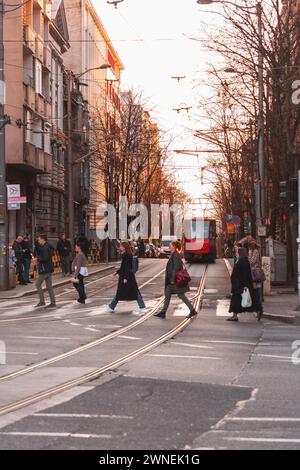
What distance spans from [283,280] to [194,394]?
23483mm

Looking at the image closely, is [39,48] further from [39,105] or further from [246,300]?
[246,300]

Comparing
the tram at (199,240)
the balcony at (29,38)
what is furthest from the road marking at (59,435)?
the tram at (199,240)

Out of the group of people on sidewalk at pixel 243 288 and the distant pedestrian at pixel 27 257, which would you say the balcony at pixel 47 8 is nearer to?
the distant pedestrian at pixel 27 257

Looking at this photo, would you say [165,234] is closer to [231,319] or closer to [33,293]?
[33,293]

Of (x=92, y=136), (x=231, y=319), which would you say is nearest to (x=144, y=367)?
(x=231, y=319)

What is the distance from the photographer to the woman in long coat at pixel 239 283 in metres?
20.1

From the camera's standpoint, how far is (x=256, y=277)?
2106 cm

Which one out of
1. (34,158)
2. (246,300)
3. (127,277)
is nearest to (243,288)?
(246,300)

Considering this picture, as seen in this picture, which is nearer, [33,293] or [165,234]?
[33,293]

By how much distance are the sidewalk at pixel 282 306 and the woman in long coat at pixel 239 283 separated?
86 cm

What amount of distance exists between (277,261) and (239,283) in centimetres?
1292

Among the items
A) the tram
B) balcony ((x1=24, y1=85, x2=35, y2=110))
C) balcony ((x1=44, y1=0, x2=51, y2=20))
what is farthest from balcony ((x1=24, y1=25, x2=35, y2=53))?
the tram

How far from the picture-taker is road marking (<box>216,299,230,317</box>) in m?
22.0

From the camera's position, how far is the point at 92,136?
2788 inches
